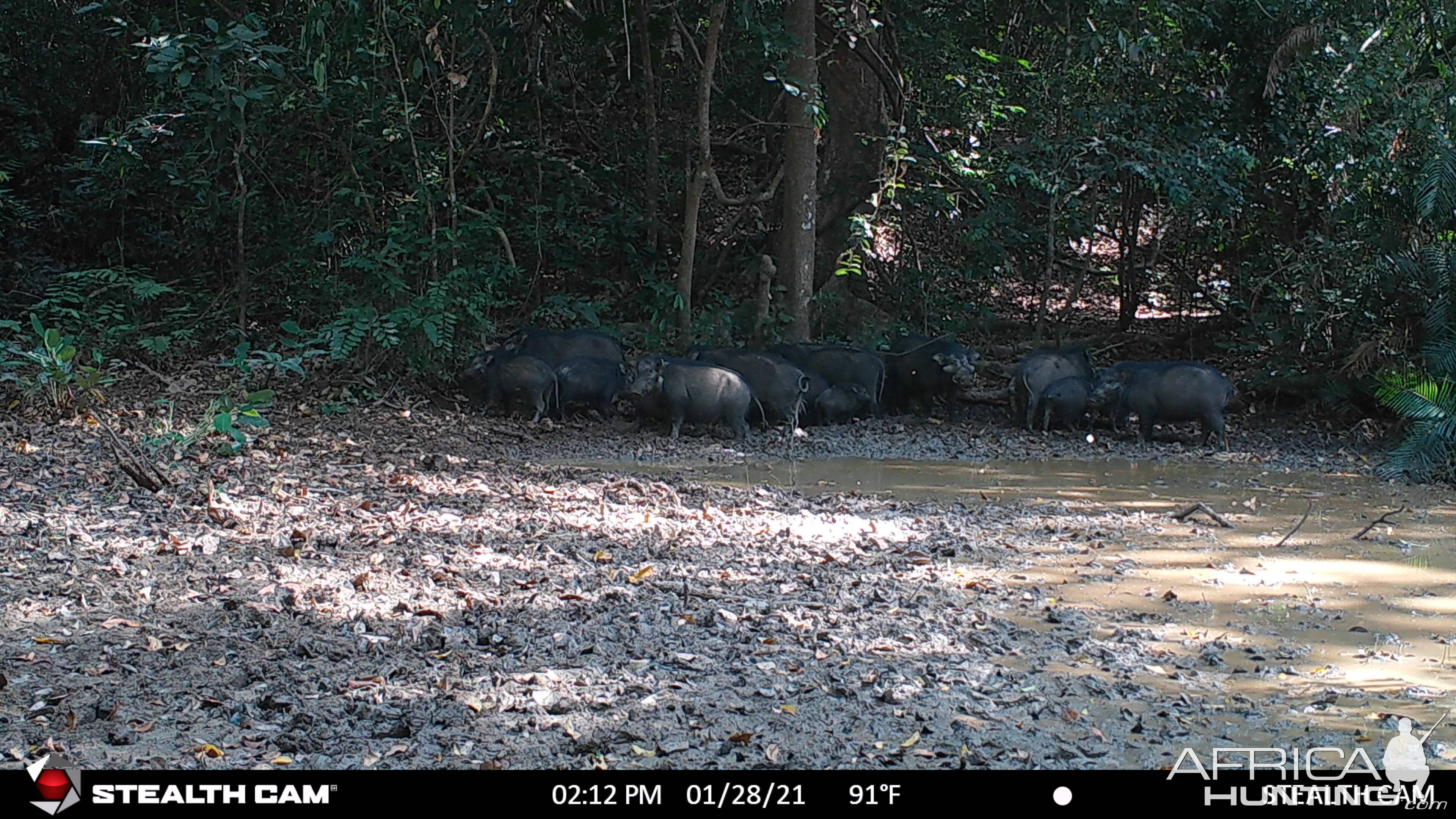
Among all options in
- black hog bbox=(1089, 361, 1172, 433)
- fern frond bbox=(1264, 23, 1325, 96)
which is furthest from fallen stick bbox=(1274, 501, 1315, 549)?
fern frond bbox=(1264, 23, 1325, 96)

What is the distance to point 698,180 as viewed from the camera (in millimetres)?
11727

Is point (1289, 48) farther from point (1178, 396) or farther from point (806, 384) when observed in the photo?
point (806, 384)

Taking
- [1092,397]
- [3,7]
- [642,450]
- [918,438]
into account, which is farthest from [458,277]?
[3,7]

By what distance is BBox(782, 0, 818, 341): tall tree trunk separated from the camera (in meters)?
11.6

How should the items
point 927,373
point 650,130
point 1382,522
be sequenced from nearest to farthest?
point 1382,522
point 927,373
point 650,130

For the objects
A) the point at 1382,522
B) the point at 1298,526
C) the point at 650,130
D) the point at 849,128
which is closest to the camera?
the point at 1298,526

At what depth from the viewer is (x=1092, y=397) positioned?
1085cm

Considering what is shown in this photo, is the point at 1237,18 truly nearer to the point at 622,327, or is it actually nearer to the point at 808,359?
the point at 808,359

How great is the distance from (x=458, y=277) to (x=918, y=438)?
3.81 m

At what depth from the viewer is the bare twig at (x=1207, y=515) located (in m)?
7.19

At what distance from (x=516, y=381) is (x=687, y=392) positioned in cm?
138

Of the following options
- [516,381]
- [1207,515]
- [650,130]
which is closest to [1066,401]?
[1207,515]
